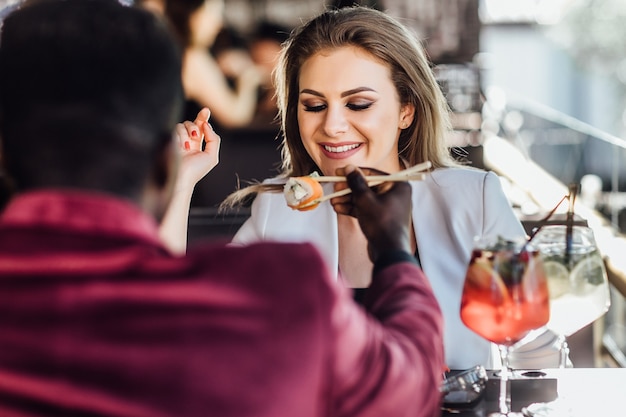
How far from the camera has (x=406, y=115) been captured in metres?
2.36

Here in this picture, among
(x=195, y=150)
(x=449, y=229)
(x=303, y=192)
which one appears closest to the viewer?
(x=303, y=192)

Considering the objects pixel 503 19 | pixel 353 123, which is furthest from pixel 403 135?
pixel 503 19

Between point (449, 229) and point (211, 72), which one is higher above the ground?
point (211, 72)

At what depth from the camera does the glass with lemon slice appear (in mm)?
1418

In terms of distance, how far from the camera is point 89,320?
85 cm

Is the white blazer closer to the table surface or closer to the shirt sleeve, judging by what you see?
the table surface

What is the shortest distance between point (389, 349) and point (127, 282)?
315 mm

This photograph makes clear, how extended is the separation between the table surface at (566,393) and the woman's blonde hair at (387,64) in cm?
89

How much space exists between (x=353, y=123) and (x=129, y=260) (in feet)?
4.55

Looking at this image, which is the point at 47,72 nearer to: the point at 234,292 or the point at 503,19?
the point at 234,292

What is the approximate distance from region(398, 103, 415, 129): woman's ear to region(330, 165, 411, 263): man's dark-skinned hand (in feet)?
3.31

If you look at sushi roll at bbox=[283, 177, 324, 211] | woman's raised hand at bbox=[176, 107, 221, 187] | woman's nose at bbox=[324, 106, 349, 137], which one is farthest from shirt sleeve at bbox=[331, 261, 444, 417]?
woman's nose at bbox=[324, 106, 349, 137]

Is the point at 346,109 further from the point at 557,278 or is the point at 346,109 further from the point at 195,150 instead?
the point at 557,278

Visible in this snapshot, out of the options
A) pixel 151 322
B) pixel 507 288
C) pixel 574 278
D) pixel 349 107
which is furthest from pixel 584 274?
pixel 349 107
